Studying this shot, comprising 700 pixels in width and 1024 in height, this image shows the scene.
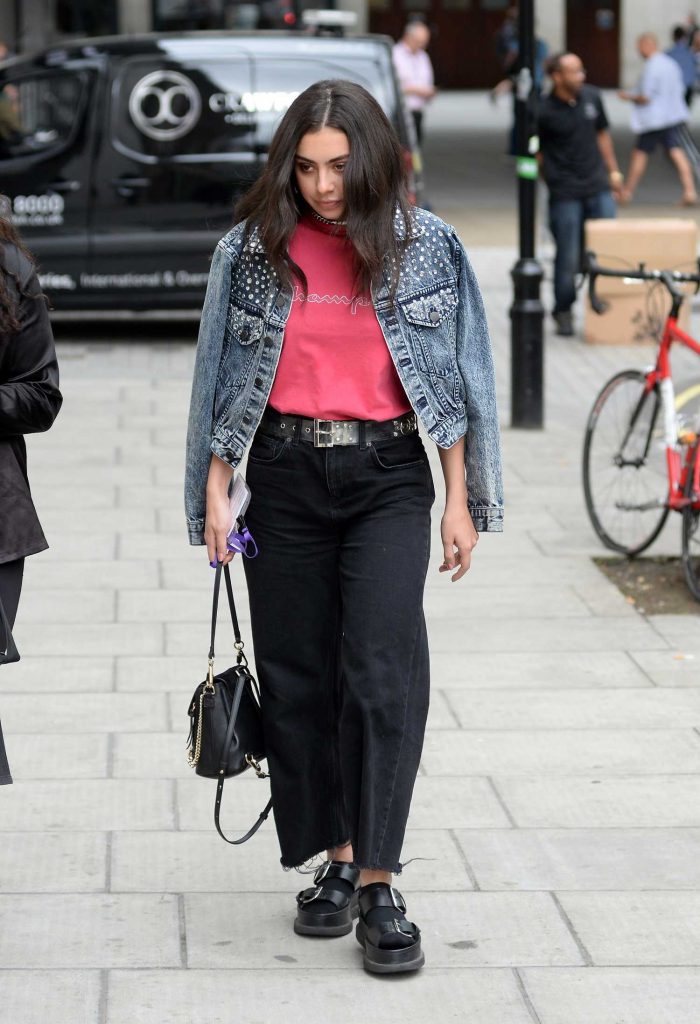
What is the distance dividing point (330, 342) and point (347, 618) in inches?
22.1

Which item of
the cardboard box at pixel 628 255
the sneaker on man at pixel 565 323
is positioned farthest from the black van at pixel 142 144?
the sneaker on man at pixel 565 323

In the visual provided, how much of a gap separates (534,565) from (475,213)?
13.0m

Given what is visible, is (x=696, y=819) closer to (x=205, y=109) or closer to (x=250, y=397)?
(x=250, y=397)

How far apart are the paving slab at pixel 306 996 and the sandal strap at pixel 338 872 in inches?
9.2

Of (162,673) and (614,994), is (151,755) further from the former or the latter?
(614,994)

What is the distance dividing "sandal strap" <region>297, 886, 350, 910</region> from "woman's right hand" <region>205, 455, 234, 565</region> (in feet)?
2.44

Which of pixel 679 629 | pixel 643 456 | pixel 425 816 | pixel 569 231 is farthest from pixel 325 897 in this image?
pixel 569 231

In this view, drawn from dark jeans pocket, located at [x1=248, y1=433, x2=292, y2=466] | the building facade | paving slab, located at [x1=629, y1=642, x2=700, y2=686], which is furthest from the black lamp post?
the building facade

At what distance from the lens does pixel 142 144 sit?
12.2 metres

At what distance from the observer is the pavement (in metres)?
3.58

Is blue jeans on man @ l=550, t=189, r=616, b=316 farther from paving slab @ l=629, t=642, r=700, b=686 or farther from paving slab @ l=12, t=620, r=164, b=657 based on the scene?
paving slab @ l=12, t=620, r=164, b=657

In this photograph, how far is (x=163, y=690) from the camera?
5508mm

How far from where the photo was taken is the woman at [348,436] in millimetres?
3543

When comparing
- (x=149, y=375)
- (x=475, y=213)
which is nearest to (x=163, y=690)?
(x=149, y=375)
